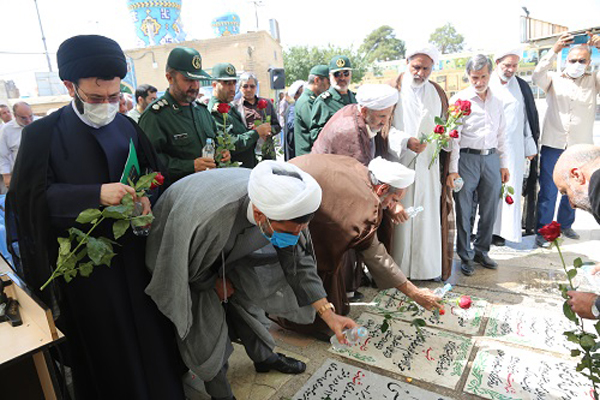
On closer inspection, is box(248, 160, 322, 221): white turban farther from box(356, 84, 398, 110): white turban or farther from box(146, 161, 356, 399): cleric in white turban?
box(356, 84, 398, 110): white turban

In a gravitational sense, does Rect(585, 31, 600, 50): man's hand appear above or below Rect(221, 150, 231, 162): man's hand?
above

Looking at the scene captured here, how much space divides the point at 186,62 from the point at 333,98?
6.60 feet

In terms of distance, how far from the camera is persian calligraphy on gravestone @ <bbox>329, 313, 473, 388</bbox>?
217 cm

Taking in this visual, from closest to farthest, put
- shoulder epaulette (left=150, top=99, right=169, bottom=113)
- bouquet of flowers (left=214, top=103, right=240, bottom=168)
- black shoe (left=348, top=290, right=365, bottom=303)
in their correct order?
shoulder epaulette (left=150, top=99, right=169, bottom=113), bouquet of flowers (left=214, top=103, right=240, bottom=168), black shoe (left=348, top=290, right=365, bottom=303)

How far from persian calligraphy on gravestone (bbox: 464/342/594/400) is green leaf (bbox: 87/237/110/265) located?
1836mm

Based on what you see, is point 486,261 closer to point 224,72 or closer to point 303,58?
point 224,72

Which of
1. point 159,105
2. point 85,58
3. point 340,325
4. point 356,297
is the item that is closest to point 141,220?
point 85,58

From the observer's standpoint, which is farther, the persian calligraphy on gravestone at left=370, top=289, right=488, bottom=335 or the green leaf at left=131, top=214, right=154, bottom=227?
the persian calligraphy on gravestone at left=370, top=289, right=488, bottom=335

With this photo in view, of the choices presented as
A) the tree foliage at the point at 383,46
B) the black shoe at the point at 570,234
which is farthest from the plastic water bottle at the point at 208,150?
the tree foliage at the point at 383,46

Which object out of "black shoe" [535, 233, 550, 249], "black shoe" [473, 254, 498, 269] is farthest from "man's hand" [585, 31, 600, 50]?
"black shoe" [473, 254, 498, 269]

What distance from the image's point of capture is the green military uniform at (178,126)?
2.46m

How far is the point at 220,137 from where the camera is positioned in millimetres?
2721

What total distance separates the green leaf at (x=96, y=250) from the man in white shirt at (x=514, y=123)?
136 inches

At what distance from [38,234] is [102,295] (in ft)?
1.13
